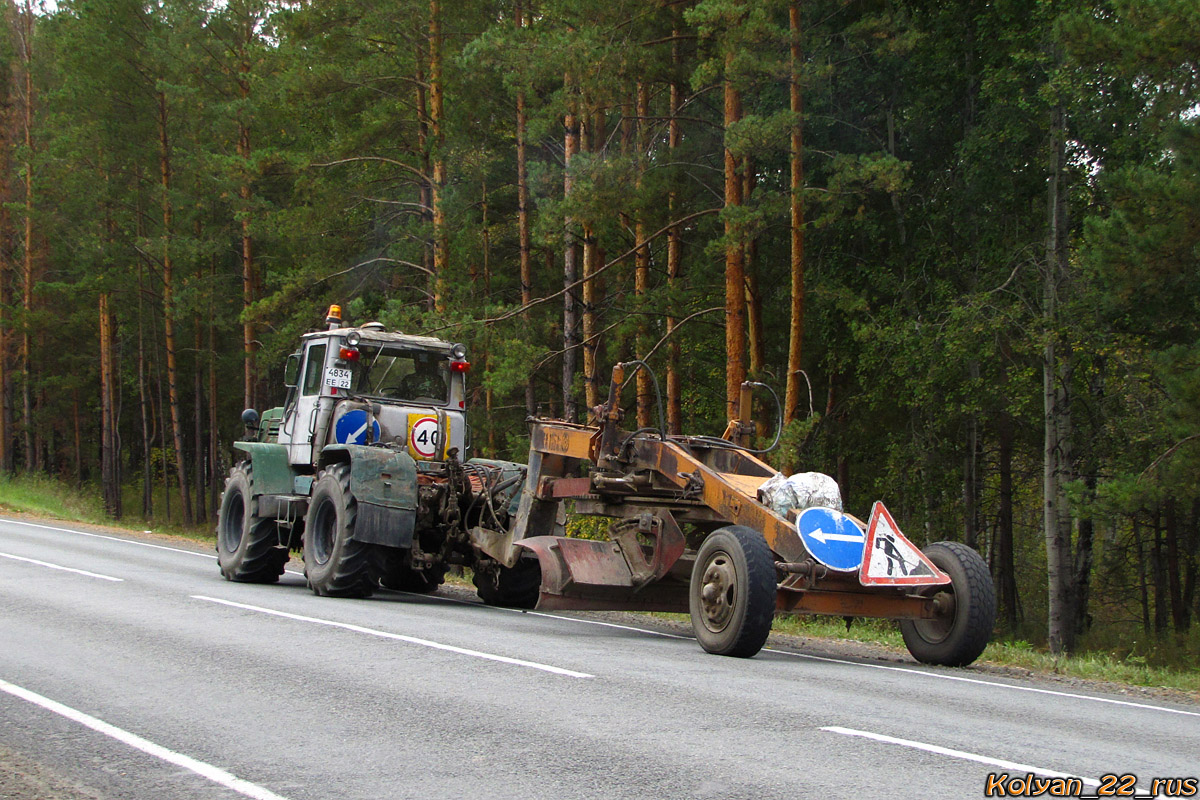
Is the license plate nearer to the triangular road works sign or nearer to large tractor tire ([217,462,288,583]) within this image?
large tractor tire ([217,462,288,583])

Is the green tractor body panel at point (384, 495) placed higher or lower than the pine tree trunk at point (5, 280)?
lower

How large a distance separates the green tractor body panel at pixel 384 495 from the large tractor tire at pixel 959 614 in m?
5.67

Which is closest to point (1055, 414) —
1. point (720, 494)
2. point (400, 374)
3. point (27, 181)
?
point (400, 374)

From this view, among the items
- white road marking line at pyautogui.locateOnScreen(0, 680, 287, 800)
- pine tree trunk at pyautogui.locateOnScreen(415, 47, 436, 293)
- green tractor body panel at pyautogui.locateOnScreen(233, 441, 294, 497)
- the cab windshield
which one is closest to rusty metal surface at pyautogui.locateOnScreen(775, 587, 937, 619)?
white road marking line at pyautogui.locateOnScreen(0, 680, 287, 800)

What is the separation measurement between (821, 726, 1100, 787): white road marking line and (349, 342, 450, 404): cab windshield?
9450 mm

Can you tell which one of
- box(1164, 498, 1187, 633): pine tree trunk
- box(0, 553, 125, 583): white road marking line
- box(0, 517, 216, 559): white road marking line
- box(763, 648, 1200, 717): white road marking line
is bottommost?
box(1164, 498, 1187, 633): pine tree trunk

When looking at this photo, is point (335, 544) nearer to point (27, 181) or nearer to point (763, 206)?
point (763, 206)

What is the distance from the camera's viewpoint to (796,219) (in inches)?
894

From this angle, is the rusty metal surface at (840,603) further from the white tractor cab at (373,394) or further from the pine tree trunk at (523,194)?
the pine tree trunk at (523,194)

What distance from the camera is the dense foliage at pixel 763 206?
20422 mm

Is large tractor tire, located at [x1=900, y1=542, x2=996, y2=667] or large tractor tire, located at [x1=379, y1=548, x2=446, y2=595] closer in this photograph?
large tractor tire, located at [x1=900, y1=542, x2=996, y2=667]

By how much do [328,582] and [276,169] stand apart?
64.2 feet

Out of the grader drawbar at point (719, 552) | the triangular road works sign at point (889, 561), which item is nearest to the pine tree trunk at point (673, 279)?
the grader drawbar at point (719, 552)

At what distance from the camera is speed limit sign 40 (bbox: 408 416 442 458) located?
1491 cm
